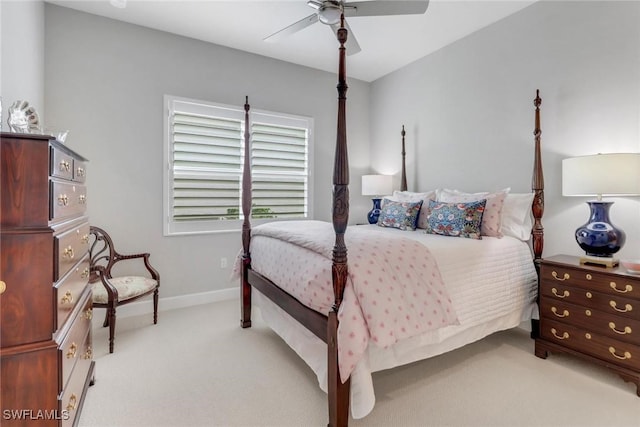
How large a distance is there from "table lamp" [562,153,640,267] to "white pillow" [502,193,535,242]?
0.38 meters

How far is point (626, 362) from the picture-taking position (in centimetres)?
194

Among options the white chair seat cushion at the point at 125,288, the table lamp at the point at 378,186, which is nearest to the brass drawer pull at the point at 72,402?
the white chair seat cushion at the point at 125,288

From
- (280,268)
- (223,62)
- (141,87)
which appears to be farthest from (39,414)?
(223,62)

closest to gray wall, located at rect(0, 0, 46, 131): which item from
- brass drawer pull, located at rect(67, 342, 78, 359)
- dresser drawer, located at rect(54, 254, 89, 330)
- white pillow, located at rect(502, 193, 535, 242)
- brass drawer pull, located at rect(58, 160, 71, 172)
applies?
brass drawer pull, located at rect(58, 160, 71, 172)

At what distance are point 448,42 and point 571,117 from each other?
5.04 ft

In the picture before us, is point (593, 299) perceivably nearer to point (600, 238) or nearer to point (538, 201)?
point (600, 238)

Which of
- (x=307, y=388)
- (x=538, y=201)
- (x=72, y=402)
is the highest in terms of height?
(x=538, y=201)

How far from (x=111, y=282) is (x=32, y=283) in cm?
175

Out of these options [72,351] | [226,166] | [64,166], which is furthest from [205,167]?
[72,351]

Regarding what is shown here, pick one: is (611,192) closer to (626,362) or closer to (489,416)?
(626,362)

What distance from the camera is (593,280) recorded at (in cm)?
208

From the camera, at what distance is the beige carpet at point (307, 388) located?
5.65 ft

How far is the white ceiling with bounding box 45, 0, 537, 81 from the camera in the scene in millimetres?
2805

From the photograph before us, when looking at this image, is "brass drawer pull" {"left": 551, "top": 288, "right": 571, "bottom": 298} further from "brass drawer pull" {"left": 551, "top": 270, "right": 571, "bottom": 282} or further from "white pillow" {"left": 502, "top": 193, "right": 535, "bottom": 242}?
"white pillow" {"left": 502, "top": 193, "right": 535, "bottom": 242}
